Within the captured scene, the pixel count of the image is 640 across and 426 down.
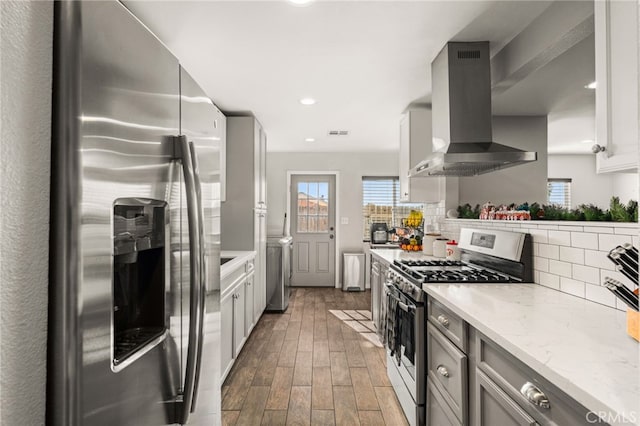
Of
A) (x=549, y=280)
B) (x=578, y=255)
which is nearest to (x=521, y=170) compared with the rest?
(x=549, y=280)

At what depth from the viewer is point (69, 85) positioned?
→ 2.21ft

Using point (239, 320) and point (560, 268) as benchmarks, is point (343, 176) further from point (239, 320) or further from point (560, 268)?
point (560, 268)

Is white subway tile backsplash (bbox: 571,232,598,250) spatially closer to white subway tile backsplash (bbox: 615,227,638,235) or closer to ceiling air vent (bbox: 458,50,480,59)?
white subway tile backsplash (bbox: 615,227,638,235)

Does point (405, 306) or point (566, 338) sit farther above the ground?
point (566, 338)

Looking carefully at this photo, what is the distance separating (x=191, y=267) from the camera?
1092 mm

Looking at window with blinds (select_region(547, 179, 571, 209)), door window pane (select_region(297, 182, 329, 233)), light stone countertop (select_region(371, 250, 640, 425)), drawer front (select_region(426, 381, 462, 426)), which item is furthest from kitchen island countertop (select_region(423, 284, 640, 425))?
door window pane (select_region(297, 182, 329, 233))

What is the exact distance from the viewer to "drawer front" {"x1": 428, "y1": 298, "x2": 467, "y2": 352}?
1.46 m

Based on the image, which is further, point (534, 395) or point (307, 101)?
point (307, 101)

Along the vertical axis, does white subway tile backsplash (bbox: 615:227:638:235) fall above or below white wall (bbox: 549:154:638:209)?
below

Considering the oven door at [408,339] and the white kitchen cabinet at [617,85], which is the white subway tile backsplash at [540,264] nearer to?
the oven door at [408,339]

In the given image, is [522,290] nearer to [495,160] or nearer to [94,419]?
[495,160]

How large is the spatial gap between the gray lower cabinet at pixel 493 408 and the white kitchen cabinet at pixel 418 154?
2.57 metres

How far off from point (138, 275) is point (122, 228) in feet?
0.66

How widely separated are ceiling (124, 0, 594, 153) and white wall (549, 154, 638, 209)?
11 centimetres
